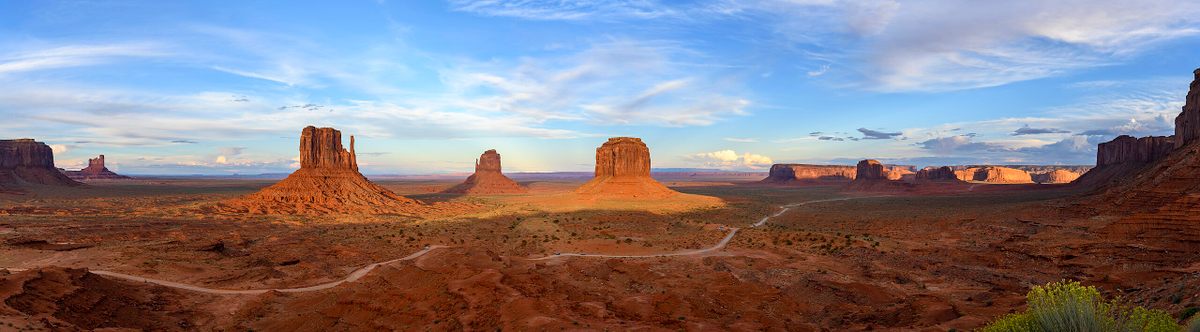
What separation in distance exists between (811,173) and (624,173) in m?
124

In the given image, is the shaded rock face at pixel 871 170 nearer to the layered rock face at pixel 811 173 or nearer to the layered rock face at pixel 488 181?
the layered rock face at pixel 811 173

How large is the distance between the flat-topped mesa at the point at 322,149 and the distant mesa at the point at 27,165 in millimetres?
72068

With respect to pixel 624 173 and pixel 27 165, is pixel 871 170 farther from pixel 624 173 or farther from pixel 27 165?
pixel 27 165

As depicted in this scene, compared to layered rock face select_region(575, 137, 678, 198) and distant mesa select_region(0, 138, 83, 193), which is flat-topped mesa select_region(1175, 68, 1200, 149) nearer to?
layered rock face select_region(575, 137, 678, 198)

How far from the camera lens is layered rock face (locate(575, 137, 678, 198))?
86562mm

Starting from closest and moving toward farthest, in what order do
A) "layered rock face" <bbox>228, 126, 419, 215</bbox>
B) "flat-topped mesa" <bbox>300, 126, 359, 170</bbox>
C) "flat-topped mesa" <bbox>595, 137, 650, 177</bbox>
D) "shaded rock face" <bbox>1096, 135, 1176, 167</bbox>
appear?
"layered rock face" <bbox>228, 126, 419, 215</bbox>
"flat-topped mesa" <bbox>300, 126, 359, 170</bbox>
"shaded rock face" <bbox>1096, 135, 1176, 167</bbox>
"flat-topped mesa" <bbox>595, 137, 650, 177</bbox>

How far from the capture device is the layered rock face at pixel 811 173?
7303 inches

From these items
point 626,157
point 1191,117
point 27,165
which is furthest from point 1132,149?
point 27,165

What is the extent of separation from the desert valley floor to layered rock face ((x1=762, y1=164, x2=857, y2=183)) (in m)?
142

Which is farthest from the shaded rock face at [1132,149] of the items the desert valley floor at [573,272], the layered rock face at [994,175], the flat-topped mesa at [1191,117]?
the layered rock face at [994,175]

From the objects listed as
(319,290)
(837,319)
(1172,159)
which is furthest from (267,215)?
(1172,159)

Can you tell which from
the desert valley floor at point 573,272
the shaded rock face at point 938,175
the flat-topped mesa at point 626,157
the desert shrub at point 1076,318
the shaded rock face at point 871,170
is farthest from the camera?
the shaded rock face at point 871,170

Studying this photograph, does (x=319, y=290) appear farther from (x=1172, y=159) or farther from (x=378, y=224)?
(x=1172, y=159)

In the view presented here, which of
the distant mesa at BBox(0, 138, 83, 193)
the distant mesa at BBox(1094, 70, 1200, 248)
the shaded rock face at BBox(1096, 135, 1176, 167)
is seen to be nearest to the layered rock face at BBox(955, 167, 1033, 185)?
the shaded rock face at BBox(1096, 135, 1176, 167)
